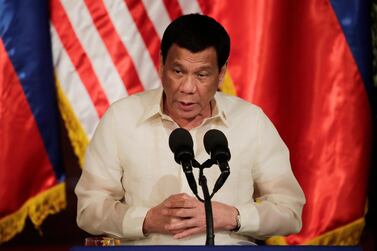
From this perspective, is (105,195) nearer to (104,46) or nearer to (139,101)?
(139,101)

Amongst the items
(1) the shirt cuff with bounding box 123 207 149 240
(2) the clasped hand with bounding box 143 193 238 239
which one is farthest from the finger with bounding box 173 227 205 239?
(1) the shirt cuff with bounding box 123 207 149 240

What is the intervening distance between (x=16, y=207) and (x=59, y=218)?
1.06ft

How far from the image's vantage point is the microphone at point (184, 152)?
170 centimetres

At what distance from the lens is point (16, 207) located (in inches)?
131

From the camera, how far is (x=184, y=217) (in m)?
2.06

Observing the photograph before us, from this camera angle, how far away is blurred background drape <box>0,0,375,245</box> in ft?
10.7

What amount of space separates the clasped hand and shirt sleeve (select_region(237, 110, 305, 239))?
98 mm

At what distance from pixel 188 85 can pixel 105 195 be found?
1.36 feet

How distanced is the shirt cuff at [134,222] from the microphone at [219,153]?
0.49 meters

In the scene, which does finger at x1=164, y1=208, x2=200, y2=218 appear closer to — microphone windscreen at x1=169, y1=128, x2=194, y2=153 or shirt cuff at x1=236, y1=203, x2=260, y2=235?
shirt cuff at x1=236, y1=203, x2=260, y2=235

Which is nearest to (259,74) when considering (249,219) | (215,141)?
(249,219)

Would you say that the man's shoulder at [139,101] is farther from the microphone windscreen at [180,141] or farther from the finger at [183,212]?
the microphone windscreen at [180,141]

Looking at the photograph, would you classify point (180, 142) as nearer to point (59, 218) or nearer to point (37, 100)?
point (37, 100)

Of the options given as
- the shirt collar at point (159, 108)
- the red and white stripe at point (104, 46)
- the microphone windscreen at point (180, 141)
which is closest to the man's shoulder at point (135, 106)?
the shirt collar at point (159, 108)
